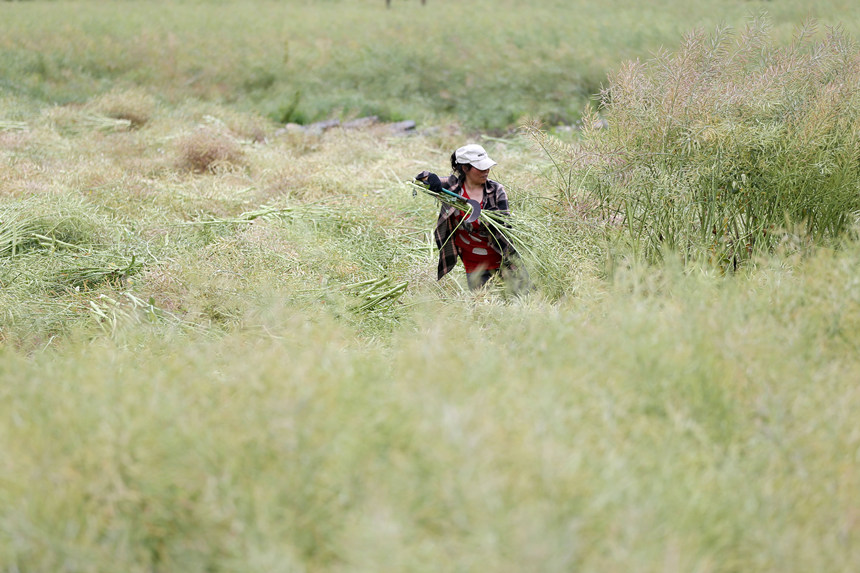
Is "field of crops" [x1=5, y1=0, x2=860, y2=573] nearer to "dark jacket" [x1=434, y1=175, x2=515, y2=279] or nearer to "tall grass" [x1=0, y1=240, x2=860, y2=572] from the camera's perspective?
"tall grass" [x1=0, y1=240, x2=860, y2=572]

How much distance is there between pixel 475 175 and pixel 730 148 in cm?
147

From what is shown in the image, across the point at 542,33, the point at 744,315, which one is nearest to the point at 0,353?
the point at 744,315

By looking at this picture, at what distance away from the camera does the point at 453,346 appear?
2.13 meters

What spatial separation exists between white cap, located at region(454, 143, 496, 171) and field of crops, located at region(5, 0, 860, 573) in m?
0.34

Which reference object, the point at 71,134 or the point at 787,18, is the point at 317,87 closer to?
the point at 71,134

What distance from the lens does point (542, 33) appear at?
1606 centimetres

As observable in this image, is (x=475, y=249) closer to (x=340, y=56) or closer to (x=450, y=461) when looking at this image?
(x=450, y=461)

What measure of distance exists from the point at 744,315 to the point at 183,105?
38.7ft

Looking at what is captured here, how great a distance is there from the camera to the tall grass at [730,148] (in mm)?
3654

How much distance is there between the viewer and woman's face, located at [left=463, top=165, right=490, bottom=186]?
4.44m

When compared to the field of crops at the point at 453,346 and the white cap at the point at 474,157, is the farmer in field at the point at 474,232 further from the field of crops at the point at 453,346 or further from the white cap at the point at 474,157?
the field of crops at the point at 453,346

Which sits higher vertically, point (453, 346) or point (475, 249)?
point (453, 346)

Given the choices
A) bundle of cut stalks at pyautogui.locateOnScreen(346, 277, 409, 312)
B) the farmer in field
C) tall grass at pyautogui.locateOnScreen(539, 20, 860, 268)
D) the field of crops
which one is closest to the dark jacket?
the farmer in field

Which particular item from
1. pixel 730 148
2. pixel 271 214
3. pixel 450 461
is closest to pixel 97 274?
pixel 271 214
